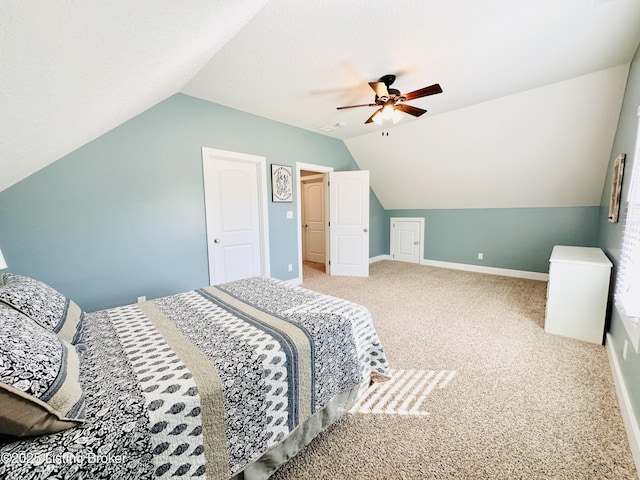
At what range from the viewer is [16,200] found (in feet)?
6.98

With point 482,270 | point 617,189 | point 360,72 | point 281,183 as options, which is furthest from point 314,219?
point 617,189

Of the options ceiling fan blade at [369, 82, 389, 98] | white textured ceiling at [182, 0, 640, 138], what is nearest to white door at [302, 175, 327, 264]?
white textured ceiling at [182, 0, 640, 138]

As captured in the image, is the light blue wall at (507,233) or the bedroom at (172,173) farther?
the light blue wall at (507,233)

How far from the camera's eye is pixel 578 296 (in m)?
2.40

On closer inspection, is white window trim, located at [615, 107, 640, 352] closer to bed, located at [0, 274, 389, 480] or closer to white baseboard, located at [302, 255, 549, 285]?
bed, located at [0, 274, 389, 480]

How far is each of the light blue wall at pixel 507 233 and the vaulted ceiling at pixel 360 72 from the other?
0.24m

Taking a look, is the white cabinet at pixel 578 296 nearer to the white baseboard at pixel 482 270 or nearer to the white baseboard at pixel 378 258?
the white baseboard at pixel 482 270

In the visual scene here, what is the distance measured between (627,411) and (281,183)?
3.87 metres

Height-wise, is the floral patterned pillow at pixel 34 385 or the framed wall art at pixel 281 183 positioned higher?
the framed wall art at pixel 281 183

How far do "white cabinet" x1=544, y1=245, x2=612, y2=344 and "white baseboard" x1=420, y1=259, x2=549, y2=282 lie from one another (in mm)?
2038

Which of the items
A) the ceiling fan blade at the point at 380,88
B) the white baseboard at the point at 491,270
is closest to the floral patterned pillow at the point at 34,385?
the ceiling fan blade at the point at 380,88

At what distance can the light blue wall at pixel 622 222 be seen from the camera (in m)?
1.47

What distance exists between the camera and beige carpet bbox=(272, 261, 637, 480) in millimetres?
1257

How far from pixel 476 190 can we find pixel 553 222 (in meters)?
1.23
